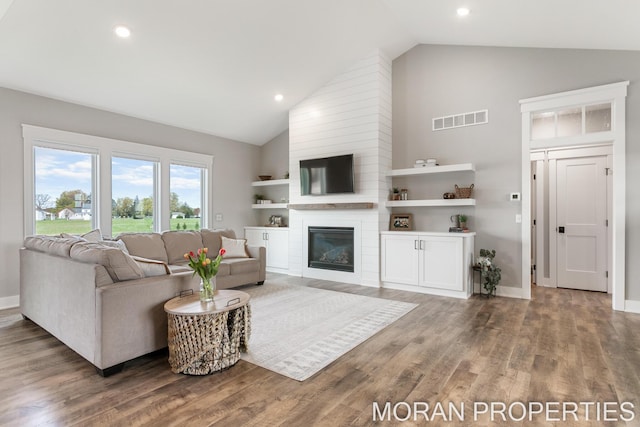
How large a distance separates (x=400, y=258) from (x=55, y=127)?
533cm

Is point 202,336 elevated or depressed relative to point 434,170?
depressed

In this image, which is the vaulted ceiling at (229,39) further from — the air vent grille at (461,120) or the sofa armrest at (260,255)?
the sofa armrest at (260,255)

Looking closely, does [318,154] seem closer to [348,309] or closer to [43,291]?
[348,309]

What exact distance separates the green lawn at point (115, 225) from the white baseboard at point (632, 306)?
22.1 feet

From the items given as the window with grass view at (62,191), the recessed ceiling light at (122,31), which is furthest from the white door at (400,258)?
the window with grass view at (62,191)

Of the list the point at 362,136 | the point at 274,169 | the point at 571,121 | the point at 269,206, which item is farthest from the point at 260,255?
the point at 571,121

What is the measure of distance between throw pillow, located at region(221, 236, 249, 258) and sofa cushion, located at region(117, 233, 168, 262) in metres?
0.92

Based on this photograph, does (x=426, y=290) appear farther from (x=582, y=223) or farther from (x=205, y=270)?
(x=205, y=270)

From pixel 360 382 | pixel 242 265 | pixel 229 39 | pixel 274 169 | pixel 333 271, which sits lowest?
pixel 360 382

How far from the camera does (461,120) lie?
5.29 metres

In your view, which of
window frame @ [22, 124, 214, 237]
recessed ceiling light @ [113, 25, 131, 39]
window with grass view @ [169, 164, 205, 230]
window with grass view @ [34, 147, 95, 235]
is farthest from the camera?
window with grass view @ [169, 164, 205, 230]

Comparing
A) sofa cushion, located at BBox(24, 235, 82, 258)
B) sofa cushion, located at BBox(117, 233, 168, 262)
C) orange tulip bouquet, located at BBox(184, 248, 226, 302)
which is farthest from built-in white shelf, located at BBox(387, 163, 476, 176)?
sofa cushion, located at BBox(24, 235, 82, 258)

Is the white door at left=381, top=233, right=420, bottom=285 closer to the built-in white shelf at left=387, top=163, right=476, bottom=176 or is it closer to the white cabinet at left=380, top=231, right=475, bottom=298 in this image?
the white cabinet at left=380, top=231, right=475, bottom=298

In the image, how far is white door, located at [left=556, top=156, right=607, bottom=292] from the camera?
510 centimetres
